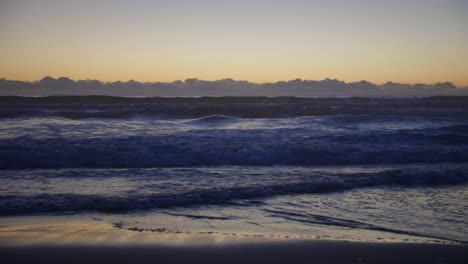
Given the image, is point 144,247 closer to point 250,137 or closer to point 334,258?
A: point 334,258

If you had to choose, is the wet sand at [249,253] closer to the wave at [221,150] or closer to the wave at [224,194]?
the wave at [224,194]

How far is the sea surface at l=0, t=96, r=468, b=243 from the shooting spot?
18.7ft

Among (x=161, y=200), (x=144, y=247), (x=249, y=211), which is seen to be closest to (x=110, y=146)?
(x=161, y=200)

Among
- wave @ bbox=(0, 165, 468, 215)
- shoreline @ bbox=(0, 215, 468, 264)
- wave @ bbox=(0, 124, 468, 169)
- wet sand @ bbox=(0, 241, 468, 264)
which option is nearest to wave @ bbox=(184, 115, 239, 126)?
wave @ bbox=(0, 124, 468, 169)

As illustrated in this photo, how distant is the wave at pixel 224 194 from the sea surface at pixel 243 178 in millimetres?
18

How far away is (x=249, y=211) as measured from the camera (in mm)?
6117

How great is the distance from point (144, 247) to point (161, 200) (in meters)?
1.93

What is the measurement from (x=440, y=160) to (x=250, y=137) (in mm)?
5369

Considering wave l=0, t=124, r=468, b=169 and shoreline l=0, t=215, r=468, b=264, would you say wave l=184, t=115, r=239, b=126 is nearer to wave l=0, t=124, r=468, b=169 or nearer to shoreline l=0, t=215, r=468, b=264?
wave l=0, t=124, r=468, b=169

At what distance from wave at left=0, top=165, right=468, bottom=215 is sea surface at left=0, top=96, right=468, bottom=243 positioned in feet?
0.06

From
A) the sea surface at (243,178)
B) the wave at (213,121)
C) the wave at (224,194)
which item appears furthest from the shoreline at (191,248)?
the wave at (213,121)

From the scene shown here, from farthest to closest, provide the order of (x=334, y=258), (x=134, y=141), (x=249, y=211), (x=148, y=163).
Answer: (x=134, y=141) < (x=148, y=163) < (x=249, y=211) < (x=334, y=258)

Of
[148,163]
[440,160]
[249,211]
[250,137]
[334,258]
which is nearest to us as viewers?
[334,258]

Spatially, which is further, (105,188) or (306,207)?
(105,188)
